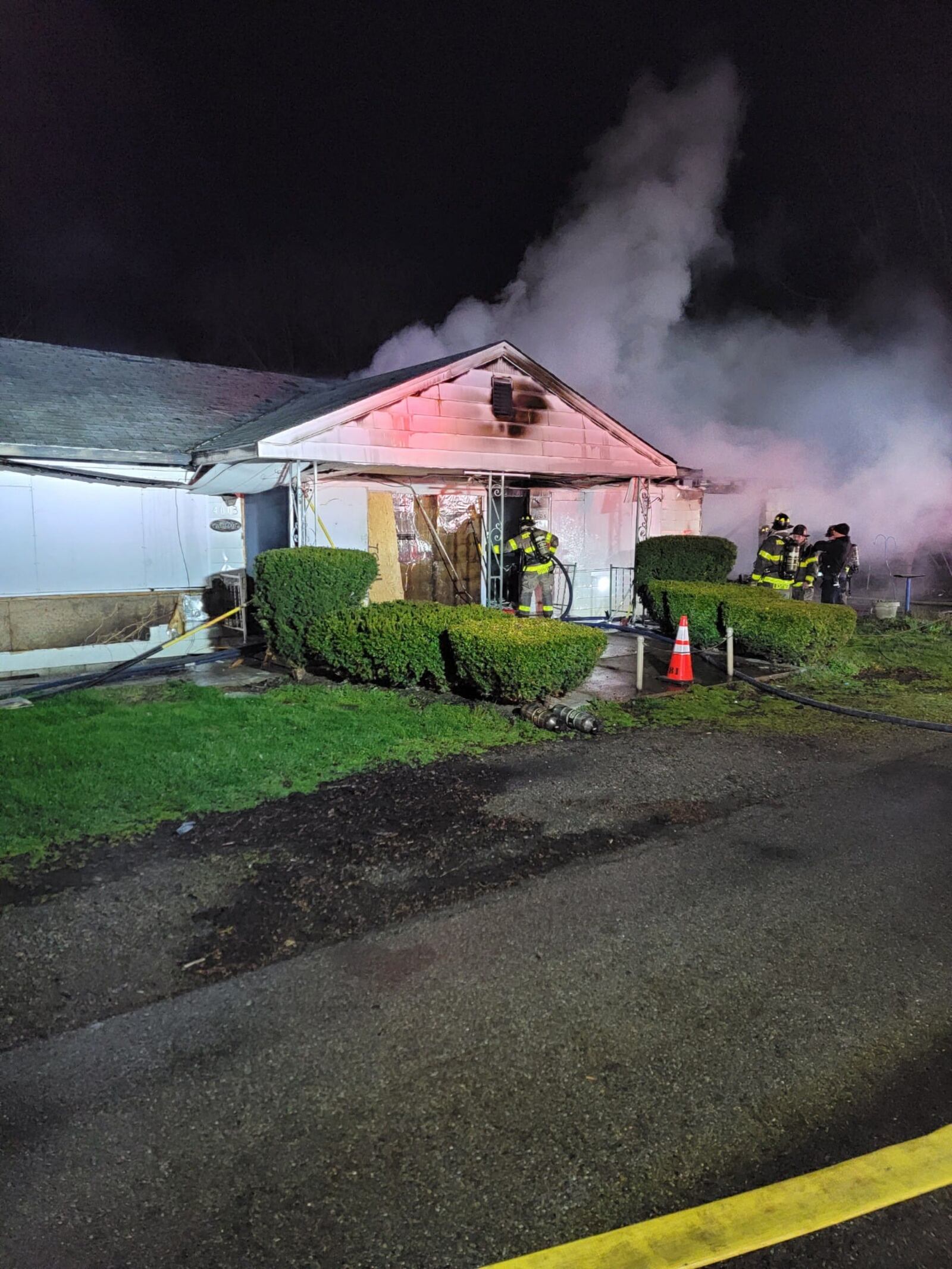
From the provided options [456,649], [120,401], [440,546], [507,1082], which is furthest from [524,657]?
[120,401]

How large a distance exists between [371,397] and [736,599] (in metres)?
5.56

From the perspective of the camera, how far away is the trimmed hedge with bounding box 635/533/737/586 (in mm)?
13531

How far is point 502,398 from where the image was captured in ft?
40.3

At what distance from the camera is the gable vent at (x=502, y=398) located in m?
12.2

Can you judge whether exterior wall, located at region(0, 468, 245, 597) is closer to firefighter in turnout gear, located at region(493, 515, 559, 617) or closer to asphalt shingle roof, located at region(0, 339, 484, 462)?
asphalt shingle roof, located at region(0, 339, 484, 462)

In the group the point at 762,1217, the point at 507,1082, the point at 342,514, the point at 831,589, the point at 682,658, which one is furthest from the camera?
the point at 831,589

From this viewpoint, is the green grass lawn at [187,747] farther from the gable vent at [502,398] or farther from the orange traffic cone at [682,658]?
the gable vent at [502,398]

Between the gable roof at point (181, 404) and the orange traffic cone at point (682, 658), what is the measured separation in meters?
4.96

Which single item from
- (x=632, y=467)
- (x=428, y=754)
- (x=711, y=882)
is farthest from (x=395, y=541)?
(x=711, y=882)

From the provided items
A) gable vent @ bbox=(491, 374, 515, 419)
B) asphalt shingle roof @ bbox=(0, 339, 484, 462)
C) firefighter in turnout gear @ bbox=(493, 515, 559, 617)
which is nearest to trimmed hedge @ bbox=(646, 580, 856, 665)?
firefighter in turnout gear @ bbox=(493, 515, 559, 617)

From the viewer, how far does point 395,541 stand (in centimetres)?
1300

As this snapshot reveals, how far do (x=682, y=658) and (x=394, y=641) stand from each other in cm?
350

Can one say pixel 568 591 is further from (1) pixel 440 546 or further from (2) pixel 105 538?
(2) pixel 105 538

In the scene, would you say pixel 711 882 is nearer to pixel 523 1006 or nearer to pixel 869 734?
pixel 523 1006
